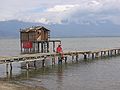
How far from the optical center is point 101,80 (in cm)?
4172

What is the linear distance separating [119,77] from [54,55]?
1475 centimetres

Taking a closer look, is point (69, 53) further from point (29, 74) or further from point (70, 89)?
point (70, 89)

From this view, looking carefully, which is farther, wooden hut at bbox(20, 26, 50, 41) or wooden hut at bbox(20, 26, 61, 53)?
wooden hut at bbox(20, 26, 61, 53)

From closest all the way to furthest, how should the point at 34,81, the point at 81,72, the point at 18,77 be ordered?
the point at 34,81, the point at 18,77, the point at 81,72

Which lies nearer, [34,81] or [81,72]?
[34,81]

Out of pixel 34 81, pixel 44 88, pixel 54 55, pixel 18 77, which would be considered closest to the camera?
pixel 44 88

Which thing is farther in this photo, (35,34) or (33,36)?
(33,36)

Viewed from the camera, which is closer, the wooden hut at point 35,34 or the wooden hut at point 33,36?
the wooden hut at point 35,34

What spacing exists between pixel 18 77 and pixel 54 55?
13.2m

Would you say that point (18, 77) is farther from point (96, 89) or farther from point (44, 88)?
point (96, 89)

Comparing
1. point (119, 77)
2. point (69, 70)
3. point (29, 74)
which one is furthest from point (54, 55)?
point (119, 77)

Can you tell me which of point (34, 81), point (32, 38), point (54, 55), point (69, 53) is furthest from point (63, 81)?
→ point (32, 38)

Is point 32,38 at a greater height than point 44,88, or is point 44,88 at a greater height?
point 32,38

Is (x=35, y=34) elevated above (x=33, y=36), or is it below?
above
